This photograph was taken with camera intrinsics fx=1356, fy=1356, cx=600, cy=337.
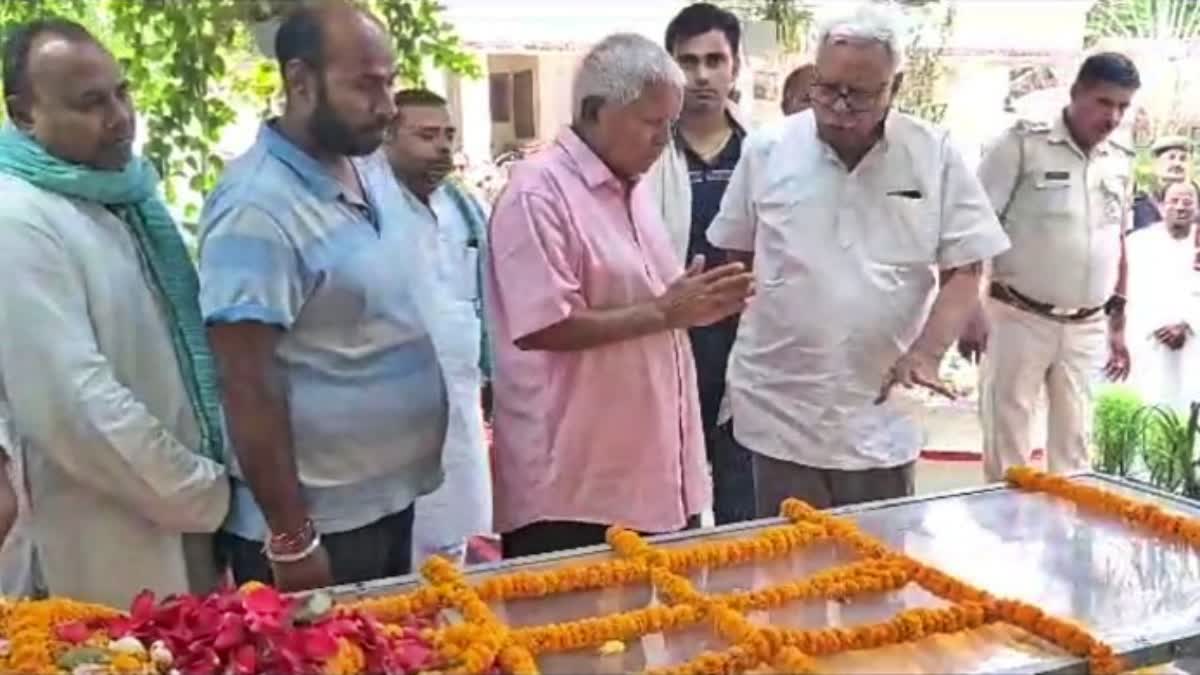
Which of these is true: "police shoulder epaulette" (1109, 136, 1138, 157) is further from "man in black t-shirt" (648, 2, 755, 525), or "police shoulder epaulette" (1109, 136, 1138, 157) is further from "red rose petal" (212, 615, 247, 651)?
"red rose petal" (212, 615, 247, 651)

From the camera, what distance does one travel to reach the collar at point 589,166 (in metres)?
2.06

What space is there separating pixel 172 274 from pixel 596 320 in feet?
2.01

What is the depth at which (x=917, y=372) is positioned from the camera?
7.43ft

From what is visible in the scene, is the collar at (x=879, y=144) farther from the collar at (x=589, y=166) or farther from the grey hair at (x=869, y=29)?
the collar at (x=589, y=166)

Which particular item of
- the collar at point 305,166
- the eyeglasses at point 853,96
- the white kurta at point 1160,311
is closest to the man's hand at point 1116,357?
the white kurta at point 1160,311

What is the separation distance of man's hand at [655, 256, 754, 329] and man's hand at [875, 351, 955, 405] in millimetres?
403

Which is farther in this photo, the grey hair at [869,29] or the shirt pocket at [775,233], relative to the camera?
the shirt pocket at [775,233]

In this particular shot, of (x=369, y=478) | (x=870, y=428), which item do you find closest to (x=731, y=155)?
(x=870, y=428)

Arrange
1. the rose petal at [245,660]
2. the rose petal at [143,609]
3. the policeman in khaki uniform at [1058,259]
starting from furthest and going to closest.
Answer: the policeman in khaki uniform at [1058,259] < the rose petal at [143,609] < the rose petal at [245,660]

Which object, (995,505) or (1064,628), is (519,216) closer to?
(995,505)

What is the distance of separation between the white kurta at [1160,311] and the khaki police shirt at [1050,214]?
0.38 m

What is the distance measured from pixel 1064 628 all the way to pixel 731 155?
1.59 metres

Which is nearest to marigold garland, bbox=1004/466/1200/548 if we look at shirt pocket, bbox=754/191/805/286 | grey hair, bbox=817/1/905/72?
shirt pocket, bbox=754/191/805/286

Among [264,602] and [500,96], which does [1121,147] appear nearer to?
[500,96]
